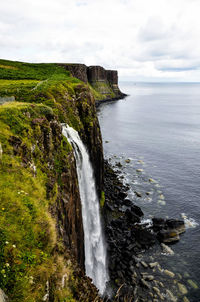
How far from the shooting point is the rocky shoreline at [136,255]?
21.6 meters

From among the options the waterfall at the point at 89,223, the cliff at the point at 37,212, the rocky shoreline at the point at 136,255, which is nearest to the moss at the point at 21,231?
the cliff at the point at 37,212

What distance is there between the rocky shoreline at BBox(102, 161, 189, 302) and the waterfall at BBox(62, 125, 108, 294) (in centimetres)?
167

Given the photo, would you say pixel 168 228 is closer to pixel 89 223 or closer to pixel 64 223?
pixel 89 223

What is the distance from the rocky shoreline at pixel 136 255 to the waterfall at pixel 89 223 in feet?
5.46

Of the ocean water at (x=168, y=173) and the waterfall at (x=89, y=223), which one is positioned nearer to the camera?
the waterfall at (x=89, y=223)

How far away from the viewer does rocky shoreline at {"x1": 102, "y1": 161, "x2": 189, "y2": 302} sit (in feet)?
71.0

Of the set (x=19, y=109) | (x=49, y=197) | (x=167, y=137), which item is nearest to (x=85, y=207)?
(x=49, y=197)

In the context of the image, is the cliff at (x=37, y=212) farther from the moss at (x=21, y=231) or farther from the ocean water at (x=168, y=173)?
the ocean water at (x=168, y=173)

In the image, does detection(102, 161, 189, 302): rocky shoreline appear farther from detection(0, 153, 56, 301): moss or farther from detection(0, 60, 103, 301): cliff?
detection(0, 153, 56, 301): moss

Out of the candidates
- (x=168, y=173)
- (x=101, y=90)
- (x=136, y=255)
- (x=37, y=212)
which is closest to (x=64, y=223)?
(x=37, y=212)

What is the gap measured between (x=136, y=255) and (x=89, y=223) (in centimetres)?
935

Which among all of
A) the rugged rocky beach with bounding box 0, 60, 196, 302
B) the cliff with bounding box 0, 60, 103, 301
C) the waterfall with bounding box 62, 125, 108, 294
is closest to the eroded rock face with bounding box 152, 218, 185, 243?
the rugged rocky beach with bounding box 0, 60, 196, 302

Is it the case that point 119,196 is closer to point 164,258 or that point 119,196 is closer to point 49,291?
point 164,258

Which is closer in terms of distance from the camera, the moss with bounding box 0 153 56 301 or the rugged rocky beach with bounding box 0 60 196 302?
the moss with bounding box 0 153 56 301
